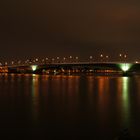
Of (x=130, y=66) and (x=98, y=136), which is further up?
(x=130, y=66)

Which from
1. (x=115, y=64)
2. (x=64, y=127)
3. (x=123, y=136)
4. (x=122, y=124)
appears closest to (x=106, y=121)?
(x=122, y=124)

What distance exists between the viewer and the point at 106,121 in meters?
12.7

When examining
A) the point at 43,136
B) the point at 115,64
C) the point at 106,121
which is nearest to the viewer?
the point at 43,136

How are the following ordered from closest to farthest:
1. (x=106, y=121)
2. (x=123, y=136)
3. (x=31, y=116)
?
(x=123, y=136) < (x=106, y=121) < (x=31, y=116)

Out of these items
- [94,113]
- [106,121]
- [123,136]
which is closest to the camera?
[123,136]

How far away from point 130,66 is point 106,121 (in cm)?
5147

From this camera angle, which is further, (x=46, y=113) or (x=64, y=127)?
(x=46, y=113)

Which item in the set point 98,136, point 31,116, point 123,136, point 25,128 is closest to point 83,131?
point 98,136

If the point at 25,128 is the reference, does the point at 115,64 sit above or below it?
above

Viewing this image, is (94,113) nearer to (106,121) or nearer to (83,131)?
(106,121)

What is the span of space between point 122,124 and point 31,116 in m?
3.63

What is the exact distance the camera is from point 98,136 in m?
10.2

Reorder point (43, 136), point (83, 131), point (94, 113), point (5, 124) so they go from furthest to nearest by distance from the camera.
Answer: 1. point (94, 113)
2. point (5, 124)
3. point (83, 131)
4. point (43, 136)

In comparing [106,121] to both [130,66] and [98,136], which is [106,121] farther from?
[130,66]
